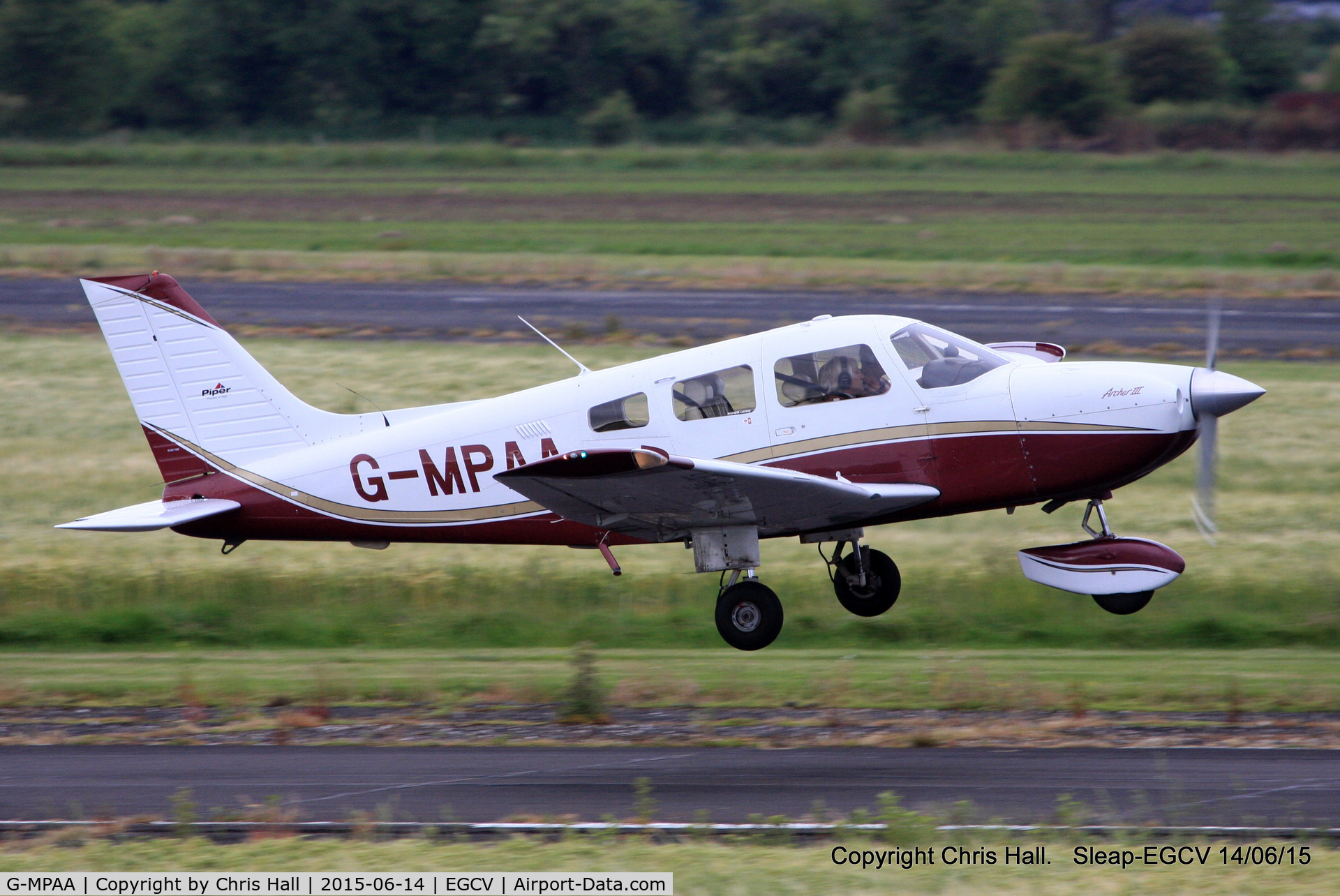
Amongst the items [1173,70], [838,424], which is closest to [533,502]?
[838,424]

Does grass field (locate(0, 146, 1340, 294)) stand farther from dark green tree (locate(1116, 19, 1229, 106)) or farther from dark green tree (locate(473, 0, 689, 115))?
dark green tree (locate(1116, 19, 1229, 106))

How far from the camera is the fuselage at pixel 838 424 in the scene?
37.2 ft

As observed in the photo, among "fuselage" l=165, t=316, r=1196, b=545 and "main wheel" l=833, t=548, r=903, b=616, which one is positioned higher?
"fuselage" l=165, t=316, r=1196, b=545

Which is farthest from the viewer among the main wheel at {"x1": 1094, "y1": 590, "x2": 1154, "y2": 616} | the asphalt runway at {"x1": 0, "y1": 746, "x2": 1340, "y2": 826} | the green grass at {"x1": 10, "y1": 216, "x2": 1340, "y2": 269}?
the green grass at {"x1": 10, "y1": 216, "x2": 1340, "y2": 269}

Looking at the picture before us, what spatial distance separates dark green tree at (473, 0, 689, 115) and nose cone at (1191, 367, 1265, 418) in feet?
203

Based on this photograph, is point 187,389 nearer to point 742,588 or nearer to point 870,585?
point 742,588

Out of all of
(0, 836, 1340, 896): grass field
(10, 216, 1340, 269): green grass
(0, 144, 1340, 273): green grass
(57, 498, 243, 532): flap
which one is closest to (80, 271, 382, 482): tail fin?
(57, 498, 243, 532): flap

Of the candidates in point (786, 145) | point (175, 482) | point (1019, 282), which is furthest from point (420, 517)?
point (786, 145)

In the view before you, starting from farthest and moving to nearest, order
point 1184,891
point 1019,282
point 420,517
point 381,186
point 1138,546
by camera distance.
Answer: point 381,186 < point 1019,282 < point 420,517 < point 1138,546 < point 1184,891

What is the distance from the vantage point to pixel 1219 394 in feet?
36.1

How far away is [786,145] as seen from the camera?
65.9m

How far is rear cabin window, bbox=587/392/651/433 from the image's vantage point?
1196cm

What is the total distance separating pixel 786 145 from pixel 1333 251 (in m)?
33.9

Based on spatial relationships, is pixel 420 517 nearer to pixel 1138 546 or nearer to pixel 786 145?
pixel 1138 546
